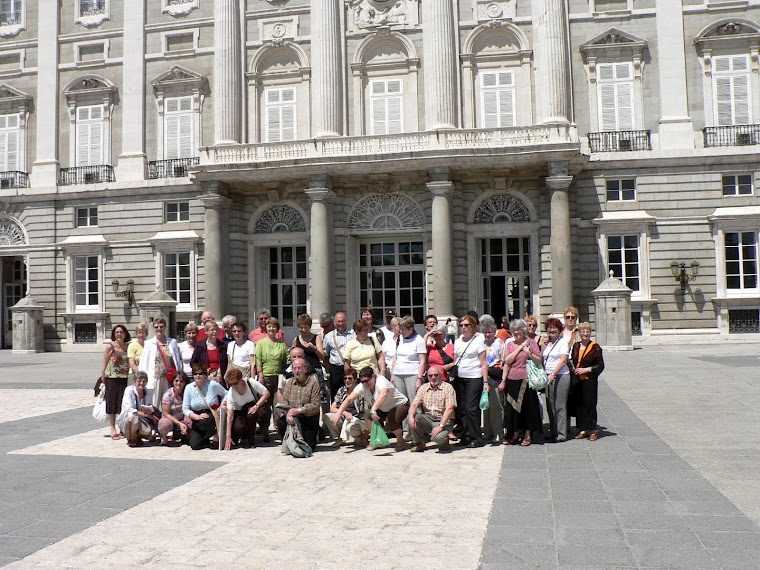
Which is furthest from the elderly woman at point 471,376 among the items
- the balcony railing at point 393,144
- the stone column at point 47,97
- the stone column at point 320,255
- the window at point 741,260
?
the stone column at point 47,97

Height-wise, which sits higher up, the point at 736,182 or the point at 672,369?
the point at 736,182

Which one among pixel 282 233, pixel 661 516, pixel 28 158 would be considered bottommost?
pixel 661 516

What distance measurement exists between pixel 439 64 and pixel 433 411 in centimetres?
1988

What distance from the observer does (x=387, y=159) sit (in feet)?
80.8

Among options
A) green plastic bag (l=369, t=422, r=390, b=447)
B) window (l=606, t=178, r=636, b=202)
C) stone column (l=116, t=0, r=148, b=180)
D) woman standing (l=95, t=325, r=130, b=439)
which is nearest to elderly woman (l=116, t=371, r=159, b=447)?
woman standing (l=95, t=325, r=130, b=439)

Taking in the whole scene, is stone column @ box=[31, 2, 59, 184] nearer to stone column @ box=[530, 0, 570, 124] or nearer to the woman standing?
stone column @ box=[530, 0, 570, 124]

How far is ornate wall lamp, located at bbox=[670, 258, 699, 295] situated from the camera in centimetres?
2494

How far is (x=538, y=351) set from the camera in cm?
923

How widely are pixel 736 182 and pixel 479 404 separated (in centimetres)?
2029

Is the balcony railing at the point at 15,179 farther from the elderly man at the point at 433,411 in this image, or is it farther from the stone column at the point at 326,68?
the elderly man at the point at 433,411

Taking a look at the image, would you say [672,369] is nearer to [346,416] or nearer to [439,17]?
[346,416]

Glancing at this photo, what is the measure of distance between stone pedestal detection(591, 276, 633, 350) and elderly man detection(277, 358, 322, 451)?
16183 mm

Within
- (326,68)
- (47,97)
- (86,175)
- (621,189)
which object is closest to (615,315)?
(621,189)

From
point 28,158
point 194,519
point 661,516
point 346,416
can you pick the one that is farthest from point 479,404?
point 28,158
